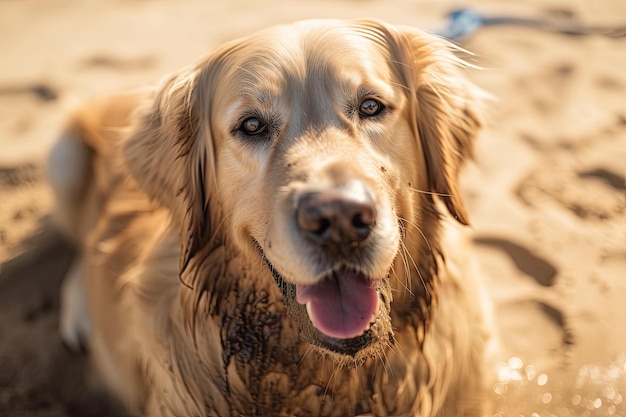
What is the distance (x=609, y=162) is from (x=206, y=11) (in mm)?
3591

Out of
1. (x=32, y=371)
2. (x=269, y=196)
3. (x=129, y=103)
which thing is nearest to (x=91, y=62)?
(x=129, y=103)

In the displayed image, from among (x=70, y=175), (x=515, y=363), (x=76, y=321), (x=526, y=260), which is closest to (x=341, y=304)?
(x=515, y=363)

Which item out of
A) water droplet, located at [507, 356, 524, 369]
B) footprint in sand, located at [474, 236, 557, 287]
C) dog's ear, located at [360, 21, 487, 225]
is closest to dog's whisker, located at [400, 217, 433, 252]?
dog's ear, located at [360, 21, 487, 225]

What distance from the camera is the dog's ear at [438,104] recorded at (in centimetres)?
232

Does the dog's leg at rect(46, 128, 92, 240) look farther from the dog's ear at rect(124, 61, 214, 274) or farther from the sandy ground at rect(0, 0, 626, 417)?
the dog's ear at rect(124, 61, 214, 274)

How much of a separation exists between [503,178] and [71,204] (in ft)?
8.01

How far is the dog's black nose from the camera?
1.72 meters

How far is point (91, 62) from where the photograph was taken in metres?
5.18

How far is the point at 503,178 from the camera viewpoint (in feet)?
12.2

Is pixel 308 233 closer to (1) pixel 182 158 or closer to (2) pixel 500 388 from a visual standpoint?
(1) pixel 182 158

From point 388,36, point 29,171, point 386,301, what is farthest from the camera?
point 29,171

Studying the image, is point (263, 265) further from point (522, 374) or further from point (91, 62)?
point (91, 62)

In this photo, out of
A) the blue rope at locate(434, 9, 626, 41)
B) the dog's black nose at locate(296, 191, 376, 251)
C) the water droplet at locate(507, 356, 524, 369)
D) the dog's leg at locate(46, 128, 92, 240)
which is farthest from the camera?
the blue rope at locate(434, 9, 626, 41)

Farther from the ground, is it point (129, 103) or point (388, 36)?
point (388, 36)
